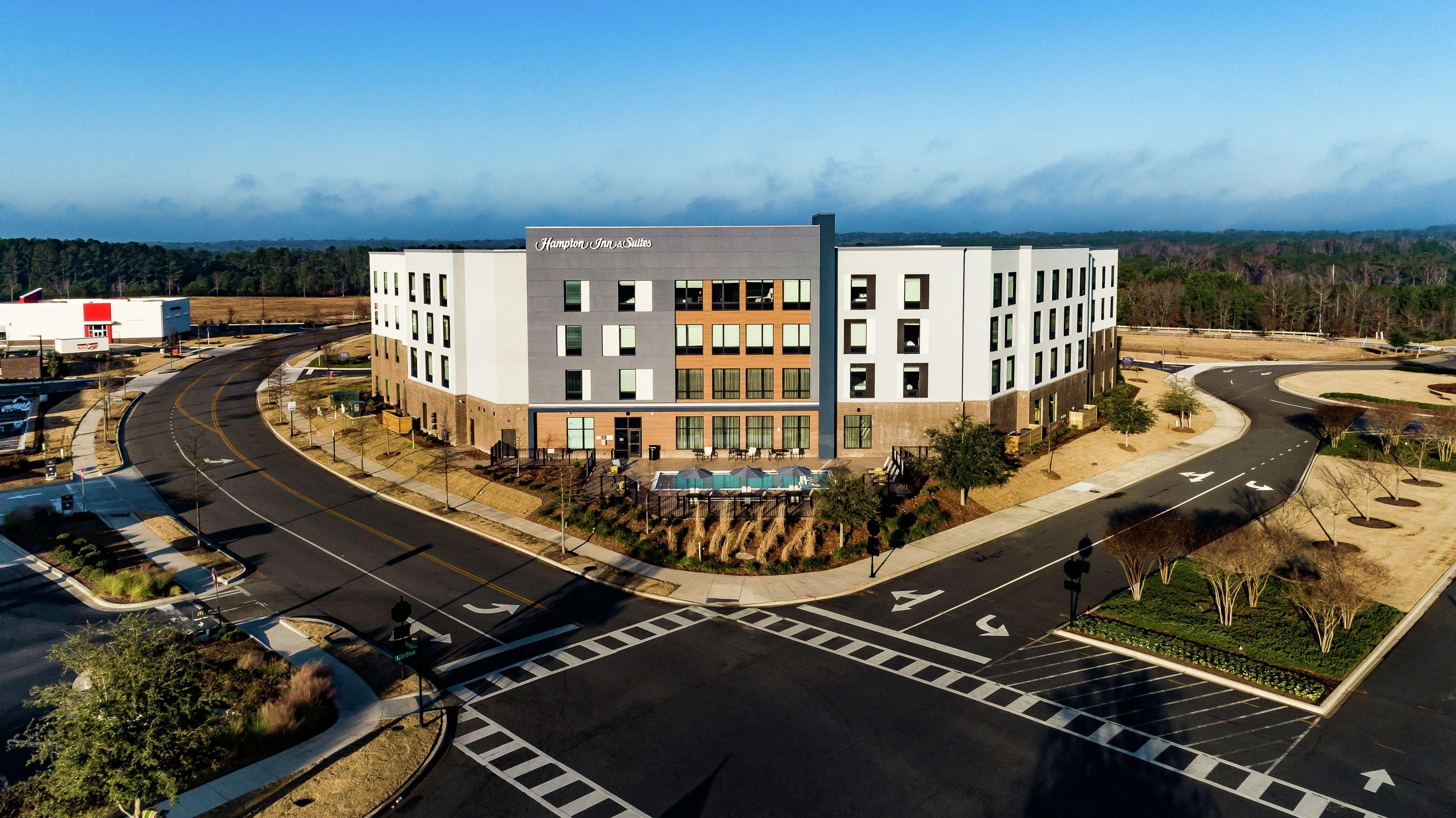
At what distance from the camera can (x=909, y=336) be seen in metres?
62.2

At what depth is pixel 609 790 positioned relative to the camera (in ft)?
79.8

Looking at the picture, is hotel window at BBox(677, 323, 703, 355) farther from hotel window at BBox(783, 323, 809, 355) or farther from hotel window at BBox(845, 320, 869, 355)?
hotel window at BBox(845, 320, 869, 355)

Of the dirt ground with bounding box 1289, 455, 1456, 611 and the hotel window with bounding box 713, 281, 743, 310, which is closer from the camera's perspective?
the dirt ground with bounding box 1289, 455, 1456, 611

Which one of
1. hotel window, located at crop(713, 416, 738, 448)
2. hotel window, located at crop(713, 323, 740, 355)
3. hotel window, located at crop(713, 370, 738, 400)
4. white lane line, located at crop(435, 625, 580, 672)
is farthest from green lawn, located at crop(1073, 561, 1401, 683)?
hotel window, located at crop(713, 323, 740, 355)

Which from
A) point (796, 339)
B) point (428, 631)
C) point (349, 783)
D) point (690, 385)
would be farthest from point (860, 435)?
point (349, 783)

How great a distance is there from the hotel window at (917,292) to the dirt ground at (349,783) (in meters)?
44.2

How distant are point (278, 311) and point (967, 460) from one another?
17495cm

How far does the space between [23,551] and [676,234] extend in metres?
39.6

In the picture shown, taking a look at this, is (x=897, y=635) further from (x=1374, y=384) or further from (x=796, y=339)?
(x=1374, y=384)

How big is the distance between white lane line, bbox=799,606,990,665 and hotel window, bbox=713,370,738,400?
1001 inches

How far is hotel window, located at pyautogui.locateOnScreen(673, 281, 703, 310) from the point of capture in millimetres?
60719

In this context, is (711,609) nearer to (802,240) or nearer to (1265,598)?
(1265,598)

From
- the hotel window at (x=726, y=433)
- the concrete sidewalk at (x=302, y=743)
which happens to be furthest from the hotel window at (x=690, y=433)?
the concrete sidewalk at (x=302, y=743)

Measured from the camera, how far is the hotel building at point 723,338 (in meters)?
60.4
